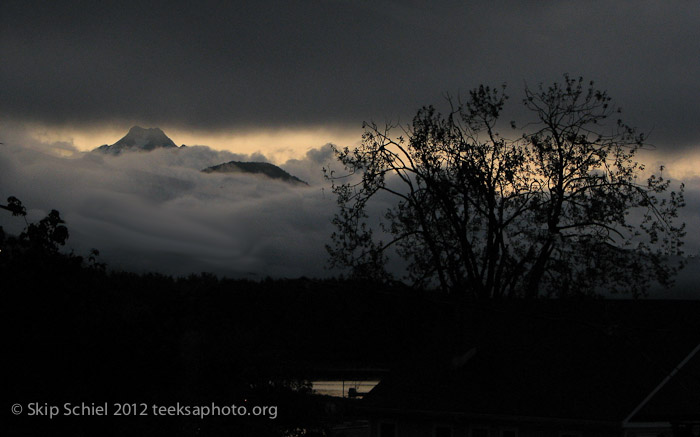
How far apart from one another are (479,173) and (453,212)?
2.69 m

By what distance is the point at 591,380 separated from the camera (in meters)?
28.4

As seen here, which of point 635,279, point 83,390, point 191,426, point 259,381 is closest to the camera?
point 83,390

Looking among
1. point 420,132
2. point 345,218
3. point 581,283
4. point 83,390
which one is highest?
point 420,132

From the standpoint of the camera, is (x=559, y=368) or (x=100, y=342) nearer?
(x=100, y=342)

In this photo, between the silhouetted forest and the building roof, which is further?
the building roof

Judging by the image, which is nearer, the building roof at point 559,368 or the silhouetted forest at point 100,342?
the silhouetted forest at point 100,342

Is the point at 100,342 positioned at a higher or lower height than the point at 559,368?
higher

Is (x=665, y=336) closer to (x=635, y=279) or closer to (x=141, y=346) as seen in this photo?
(x=635, y=279)

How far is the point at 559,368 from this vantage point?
2970cm

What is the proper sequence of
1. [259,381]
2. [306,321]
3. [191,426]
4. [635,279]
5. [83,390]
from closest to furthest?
[83,390] → [191,426] → [259,381] → [635,279] → [306,321]

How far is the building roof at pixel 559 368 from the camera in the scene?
26.9m

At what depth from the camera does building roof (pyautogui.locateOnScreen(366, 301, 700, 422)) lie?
88.3 feet

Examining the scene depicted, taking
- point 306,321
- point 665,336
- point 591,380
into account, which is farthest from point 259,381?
point 306,321

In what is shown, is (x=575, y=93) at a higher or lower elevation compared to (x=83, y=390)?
higher
